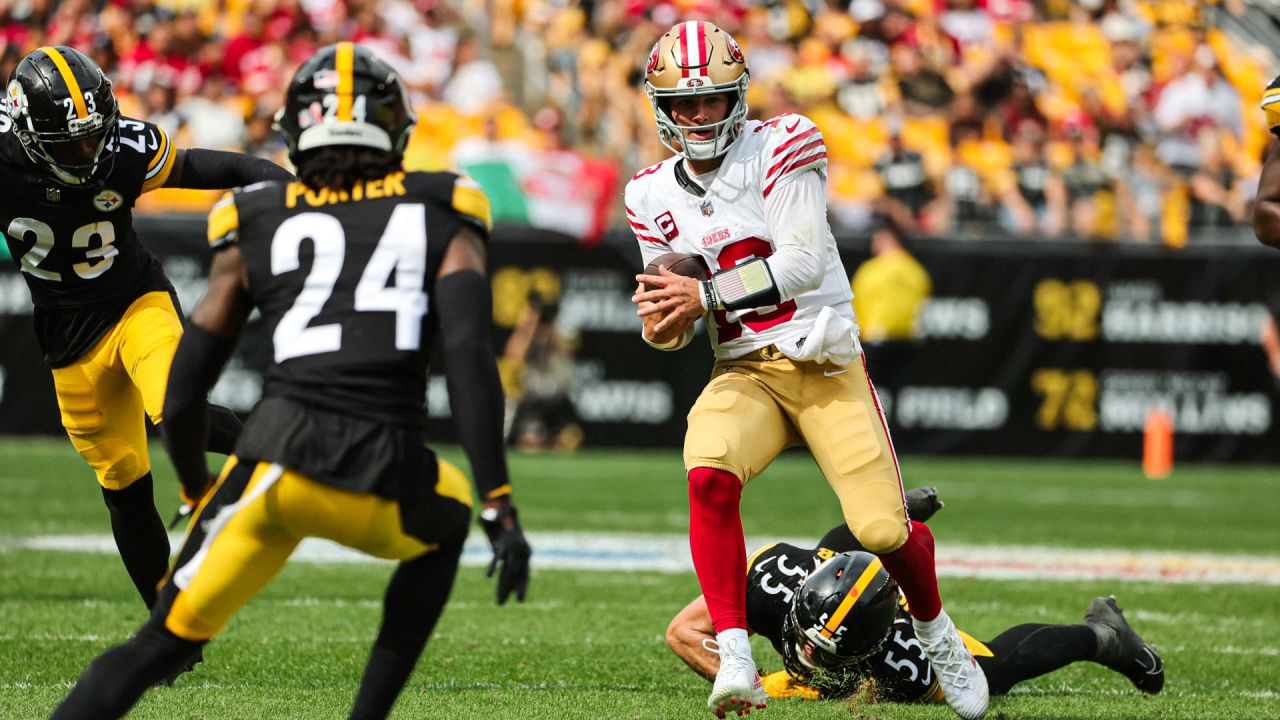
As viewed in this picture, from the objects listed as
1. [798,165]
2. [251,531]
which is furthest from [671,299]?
[251,531]

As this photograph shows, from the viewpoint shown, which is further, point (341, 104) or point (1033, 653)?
point (1033, 653)

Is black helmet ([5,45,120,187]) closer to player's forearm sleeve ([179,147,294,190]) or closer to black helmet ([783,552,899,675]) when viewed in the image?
player's forearm sleeve ([179,147,294,190])

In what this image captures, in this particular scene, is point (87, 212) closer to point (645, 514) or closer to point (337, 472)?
point (337, 472)

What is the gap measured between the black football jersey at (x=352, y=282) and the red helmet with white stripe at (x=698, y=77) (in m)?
1.39

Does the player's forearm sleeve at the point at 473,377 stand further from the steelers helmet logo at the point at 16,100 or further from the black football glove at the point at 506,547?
the steelers helmet logo at the point at 16,100

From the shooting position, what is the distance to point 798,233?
14.4ft

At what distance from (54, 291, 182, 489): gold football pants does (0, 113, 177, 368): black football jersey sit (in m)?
0.05

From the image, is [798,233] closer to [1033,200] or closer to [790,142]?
[790,142]

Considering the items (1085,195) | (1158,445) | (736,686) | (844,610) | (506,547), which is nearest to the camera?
(506,547)

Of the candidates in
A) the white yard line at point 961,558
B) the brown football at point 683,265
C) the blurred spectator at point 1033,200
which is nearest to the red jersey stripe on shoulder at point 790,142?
the brown football at point 683,265

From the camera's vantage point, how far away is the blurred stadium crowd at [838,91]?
46.0 feet

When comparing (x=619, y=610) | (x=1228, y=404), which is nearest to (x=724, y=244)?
(x=619, y=610)

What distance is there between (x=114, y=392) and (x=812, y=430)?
2195mm

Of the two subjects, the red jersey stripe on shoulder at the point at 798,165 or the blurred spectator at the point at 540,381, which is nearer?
the red jersey stripe on shoulder at the point at 798,165
